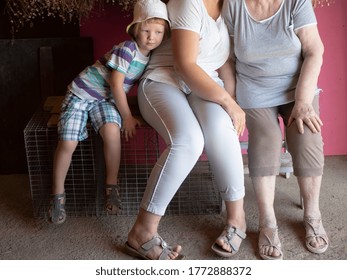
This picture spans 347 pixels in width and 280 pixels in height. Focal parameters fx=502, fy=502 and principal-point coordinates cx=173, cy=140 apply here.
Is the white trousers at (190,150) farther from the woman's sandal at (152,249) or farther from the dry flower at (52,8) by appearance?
the dry flower at (52,8)

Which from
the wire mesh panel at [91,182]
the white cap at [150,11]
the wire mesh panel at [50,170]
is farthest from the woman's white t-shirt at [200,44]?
the wire mesh panel at [50,170]

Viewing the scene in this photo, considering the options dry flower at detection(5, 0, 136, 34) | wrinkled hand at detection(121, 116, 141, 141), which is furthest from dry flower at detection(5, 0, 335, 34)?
wrinkled hand at detection(121, 116, 141, 141)

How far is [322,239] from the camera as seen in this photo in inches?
75.0

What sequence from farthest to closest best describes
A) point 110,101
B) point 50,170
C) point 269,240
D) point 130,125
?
point 50,170 → point 110,101 → point 130,125 → point 269,240

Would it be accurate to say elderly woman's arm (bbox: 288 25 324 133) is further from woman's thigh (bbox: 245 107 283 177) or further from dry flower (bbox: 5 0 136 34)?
dry flower (bbox: 5 0 136 34)

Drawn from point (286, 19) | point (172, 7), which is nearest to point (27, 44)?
point (172, 7)

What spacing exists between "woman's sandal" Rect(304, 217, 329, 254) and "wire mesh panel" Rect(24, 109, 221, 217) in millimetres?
414

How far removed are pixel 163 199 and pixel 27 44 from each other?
1.12 m

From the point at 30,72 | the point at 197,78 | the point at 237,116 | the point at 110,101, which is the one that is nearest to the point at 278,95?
the point at 237,116

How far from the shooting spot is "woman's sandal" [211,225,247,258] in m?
1.85

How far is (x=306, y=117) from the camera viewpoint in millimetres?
1864

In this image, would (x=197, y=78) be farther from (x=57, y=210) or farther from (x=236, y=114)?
(x=57, y=210)

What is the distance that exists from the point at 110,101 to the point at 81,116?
5.6 inches
